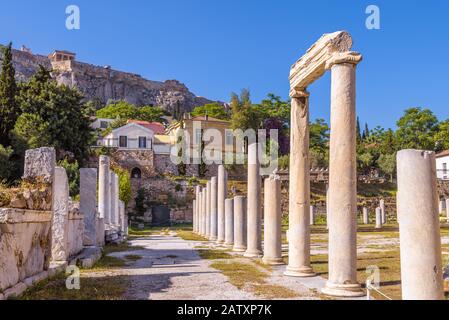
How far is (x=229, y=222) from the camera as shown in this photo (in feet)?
72.8

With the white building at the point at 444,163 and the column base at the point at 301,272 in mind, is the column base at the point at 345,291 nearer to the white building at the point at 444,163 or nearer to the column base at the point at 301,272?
the column base at the point at 301,272

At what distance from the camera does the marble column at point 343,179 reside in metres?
9.40

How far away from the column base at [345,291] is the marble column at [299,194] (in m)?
2.44

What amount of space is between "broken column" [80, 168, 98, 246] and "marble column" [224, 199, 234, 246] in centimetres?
593

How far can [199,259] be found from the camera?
16219 millimetres

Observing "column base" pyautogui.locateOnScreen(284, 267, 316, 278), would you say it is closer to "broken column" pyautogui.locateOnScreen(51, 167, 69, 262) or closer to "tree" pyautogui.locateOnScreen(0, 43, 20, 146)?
"broken column" pyautogui.locateOnScreen(51, 167, 69, 262)

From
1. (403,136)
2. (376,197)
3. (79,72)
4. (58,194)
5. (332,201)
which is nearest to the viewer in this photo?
(332,201)

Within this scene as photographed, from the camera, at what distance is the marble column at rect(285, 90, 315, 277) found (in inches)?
471

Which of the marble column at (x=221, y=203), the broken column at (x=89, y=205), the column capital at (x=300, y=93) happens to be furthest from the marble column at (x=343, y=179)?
the marble column at (x=221, y=203)

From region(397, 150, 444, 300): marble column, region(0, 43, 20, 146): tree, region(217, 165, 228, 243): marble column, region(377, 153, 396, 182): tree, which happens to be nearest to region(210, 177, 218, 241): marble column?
region(217, 165, 228, 243): marble column

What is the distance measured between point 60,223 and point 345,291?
746 centimetres

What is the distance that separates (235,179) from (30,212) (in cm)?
5454

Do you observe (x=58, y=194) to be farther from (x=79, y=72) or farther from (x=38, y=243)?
(x=79, y=72)

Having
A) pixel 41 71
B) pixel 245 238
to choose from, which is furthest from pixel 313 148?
pixel 245 238
